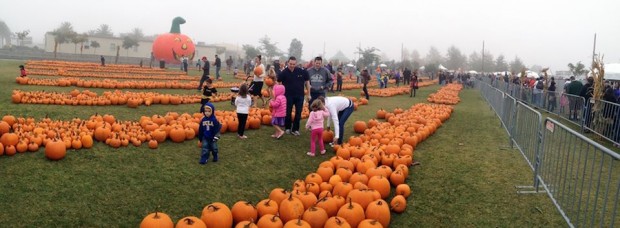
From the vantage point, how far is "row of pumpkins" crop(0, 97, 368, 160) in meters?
6.91

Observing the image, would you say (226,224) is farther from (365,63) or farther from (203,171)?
(365,63)

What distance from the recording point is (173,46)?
46250mm

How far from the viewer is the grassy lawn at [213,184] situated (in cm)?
523

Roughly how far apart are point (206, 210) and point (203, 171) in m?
2.52

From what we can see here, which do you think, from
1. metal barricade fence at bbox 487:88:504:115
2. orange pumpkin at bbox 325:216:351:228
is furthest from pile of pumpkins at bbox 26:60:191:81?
orange pumpkin at bbox 325:216:351:228

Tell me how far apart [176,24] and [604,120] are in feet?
145

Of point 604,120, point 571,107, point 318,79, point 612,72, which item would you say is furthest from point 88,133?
point 612,72

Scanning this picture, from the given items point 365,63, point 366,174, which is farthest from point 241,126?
point 365,63

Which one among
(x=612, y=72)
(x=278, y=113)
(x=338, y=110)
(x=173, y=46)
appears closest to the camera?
(x=338, y=110)

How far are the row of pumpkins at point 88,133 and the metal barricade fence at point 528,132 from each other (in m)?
6.32

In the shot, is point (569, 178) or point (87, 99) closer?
point (569, 178)

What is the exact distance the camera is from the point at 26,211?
4.93m

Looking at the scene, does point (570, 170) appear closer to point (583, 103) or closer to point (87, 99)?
point (583, 103)

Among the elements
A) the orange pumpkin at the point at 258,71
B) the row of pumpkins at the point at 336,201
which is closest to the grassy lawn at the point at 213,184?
the row of pumpkins at the point at 336,201
